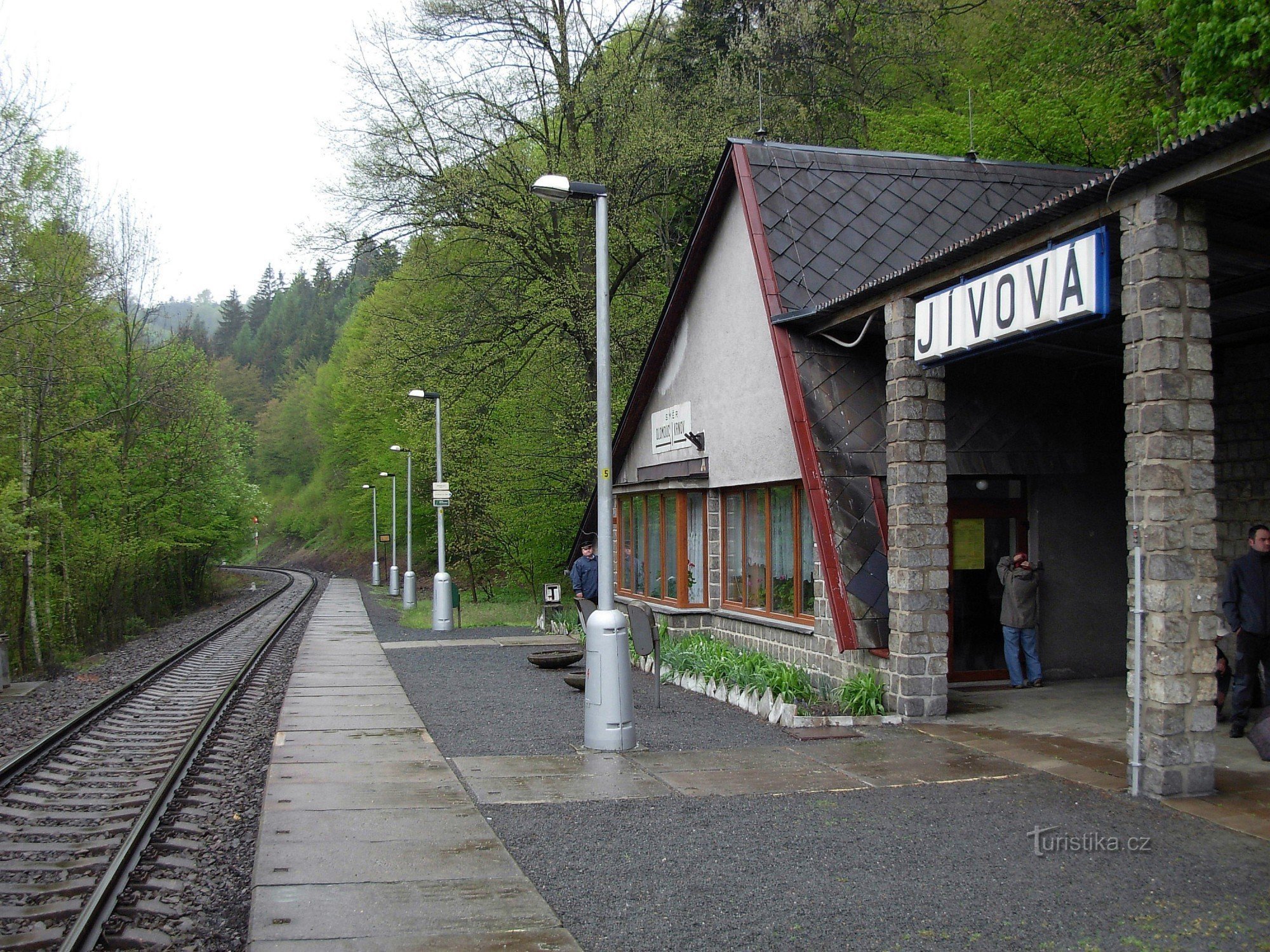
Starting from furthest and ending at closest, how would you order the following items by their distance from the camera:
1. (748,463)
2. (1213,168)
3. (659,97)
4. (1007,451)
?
(659,97) < (748,463) < (1007,451) < (1213,168)

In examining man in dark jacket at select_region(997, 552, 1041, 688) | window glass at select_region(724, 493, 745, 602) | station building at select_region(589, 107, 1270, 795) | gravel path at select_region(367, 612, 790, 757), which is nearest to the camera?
station building at select_region(589, 107, 1270, 795)

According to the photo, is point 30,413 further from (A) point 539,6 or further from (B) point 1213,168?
(B) point 1213,168

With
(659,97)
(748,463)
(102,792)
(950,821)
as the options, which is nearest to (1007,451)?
(748,463)

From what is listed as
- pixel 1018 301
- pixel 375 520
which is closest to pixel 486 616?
pixel 1018 301

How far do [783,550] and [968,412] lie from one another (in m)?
2.81

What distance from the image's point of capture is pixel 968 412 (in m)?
12.3

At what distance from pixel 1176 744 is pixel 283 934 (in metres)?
5.83

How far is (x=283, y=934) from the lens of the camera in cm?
528

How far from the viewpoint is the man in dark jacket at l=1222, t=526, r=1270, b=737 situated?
28.9 ft

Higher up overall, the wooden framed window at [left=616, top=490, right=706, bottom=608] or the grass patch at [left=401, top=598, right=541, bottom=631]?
the wooden framed window at [left=616, top=490, right=706, bottom=608]

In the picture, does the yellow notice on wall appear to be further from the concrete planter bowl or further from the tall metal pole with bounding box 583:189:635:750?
the concrete planter bowl

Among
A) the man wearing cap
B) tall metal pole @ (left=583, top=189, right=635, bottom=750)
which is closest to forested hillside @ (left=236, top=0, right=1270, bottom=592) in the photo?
the man wearing cap

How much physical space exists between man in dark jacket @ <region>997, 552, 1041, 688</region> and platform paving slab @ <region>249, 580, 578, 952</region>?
21.3ft

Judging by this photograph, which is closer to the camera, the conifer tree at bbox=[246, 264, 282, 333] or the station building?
the station building
